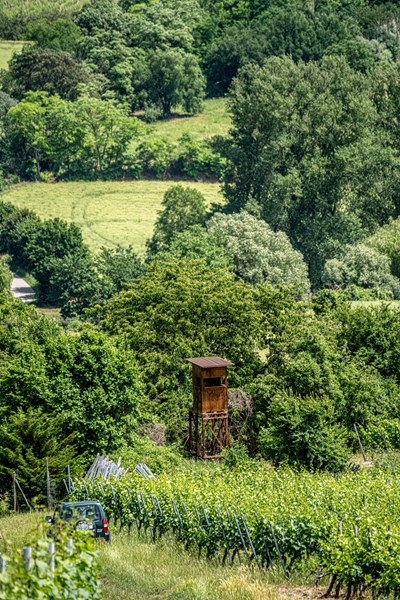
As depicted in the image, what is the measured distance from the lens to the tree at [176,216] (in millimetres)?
106500

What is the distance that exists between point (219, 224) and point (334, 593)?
234ft

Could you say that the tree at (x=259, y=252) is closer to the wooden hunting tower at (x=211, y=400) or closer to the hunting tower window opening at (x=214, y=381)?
the wooden hunting tower at (x=211, y=400)

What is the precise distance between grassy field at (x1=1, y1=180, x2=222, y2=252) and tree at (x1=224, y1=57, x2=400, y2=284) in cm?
1327

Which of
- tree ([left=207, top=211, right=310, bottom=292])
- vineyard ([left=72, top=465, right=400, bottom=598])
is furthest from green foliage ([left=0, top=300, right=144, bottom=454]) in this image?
tree ([left=207, top=211, right=310, bottom=292])

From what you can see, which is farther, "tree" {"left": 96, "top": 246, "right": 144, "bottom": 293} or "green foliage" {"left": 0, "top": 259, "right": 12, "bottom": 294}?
"tree" {"left": 96, "top": 246, "right": 144, "bottom": 293}

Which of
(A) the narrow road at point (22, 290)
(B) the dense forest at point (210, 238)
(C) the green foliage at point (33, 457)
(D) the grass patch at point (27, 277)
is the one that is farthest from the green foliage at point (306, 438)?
(D) the grass patch at point (27, 277)

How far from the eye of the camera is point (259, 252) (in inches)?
3718

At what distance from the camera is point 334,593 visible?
2847cm

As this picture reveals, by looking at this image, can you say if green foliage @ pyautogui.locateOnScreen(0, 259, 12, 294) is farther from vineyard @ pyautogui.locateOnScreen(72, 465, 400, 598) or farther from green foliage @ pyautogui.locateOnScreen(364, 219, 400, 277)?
vineyard @ pyautogui.locateOnScreen(72, 465, 400, 598)

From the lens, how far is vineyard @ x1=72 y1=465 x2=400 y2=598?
88.7 feet

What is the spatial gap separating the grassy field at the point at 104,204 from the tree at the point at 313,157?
43.5 feet

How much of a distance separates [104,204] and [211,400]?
80195 mm

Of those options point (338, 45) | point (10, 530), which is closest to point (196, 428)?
point (10, 530)

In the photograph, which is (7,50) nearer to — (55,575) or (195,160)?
(195,160)
